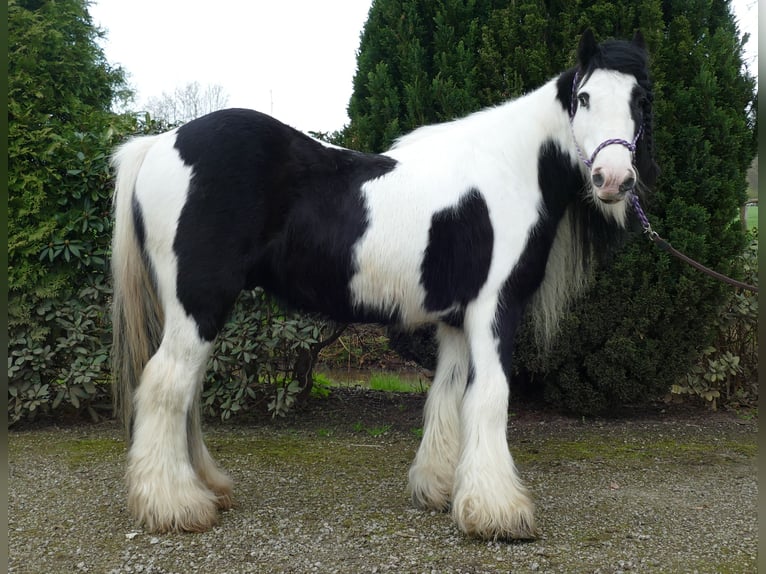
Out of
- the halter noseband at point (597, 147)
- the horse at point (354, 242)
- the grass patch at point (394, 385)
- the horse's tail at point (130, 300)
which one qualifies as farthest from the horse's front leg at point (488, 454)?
the grass patch at point (394, 385)

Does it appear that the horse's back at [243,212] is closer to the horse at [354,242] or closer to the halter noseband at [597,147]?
the horse at [354,242]

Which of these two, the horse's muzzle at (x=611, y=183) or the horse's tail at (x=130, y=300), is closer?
the horse's muzzle at (x=611, y=183)

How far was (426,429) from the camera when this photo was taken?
135 inches

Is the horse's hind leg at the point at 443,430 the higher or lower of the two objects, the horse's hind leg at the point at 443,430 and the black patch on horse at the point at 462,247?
the lower

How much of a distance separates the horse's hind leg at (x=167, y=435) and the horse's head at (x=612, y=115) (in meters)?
2.00

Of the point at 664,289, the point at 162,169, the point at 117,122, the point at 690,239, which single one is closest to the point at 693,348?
the point at 664,289

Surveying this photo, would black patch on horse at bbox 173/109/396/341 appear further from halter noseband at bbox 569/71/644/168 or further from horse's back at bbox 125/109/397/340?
halter noseband at bbox 569/71/644/168

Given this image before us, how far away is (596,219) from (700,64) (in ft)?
7.93

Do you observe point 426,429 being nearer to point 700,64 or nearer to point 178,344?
point 178,344

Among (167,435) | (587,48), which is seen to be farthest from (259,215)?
(587,48)

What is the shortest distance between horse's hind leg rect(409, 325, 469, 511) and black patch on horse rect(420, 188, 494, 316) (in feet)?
1.35

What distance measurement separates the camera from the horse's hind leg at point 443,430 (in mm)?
3312

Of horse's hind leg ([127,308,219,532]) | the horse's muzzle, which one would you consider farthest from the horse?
the horse's muzzle

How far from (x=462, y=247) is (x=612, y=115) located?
2.90 feet
